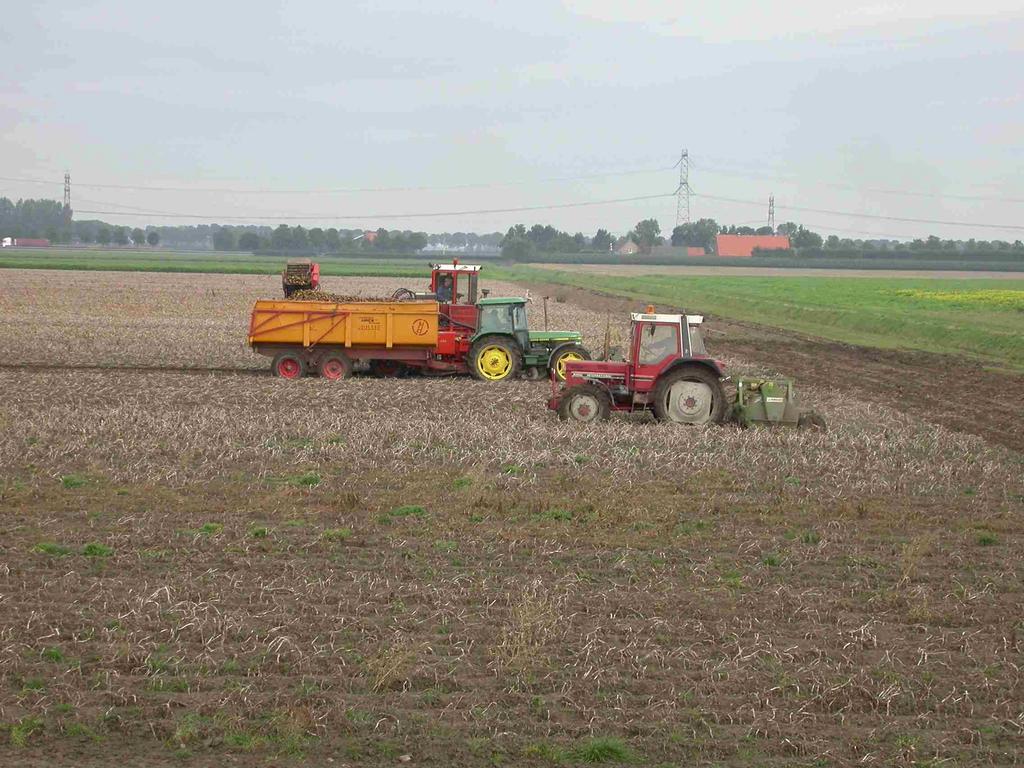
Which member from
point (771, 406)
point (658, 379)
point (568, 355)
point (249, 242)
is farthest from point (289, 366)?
point (249, 242)

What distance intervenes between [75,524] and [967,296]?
56314mm

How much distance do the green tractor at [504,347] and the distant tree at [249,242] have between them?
14633 cm

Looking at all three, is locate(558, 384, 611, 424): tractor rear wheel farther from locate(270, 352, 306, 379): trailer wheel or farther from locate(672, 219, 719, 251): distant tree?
locate(672, 219, 719, 251): distant tree

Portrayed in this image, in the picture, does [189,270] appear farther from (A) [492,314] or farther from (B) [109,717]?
(B) [109,717]

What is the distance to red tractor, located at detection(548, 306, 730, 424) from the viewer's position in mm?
19891

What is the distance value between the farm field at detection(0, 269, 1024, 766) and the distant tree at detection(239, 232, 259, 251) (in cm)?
15267

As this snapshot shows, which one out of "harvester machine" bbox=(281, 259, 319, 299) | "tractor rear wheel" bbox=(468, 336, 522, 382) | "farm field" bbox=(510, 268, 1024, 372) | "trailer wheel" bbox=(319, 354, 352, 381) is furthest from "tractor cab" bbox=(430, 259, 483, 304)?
"harvester machine" bbox=(281, 259, 319, 299)

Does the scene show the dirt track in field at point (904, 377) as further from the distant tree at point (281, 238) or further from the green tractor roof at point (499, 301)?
the distant tree at point (281, 238)

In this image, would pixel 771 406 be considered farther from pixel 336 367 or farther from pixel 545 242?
pixel 545 242

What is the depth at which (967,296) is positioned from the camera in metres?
61.6

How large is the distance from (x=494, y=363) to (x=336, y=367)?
133 inches

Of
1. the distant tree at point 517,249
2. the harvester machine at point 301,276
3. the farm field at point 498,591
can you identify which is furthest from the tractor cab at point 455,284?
the distant tree at point 517,249

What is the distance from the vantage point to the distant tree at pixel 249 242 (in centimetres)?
16950

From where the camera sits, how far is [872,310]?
176ft
